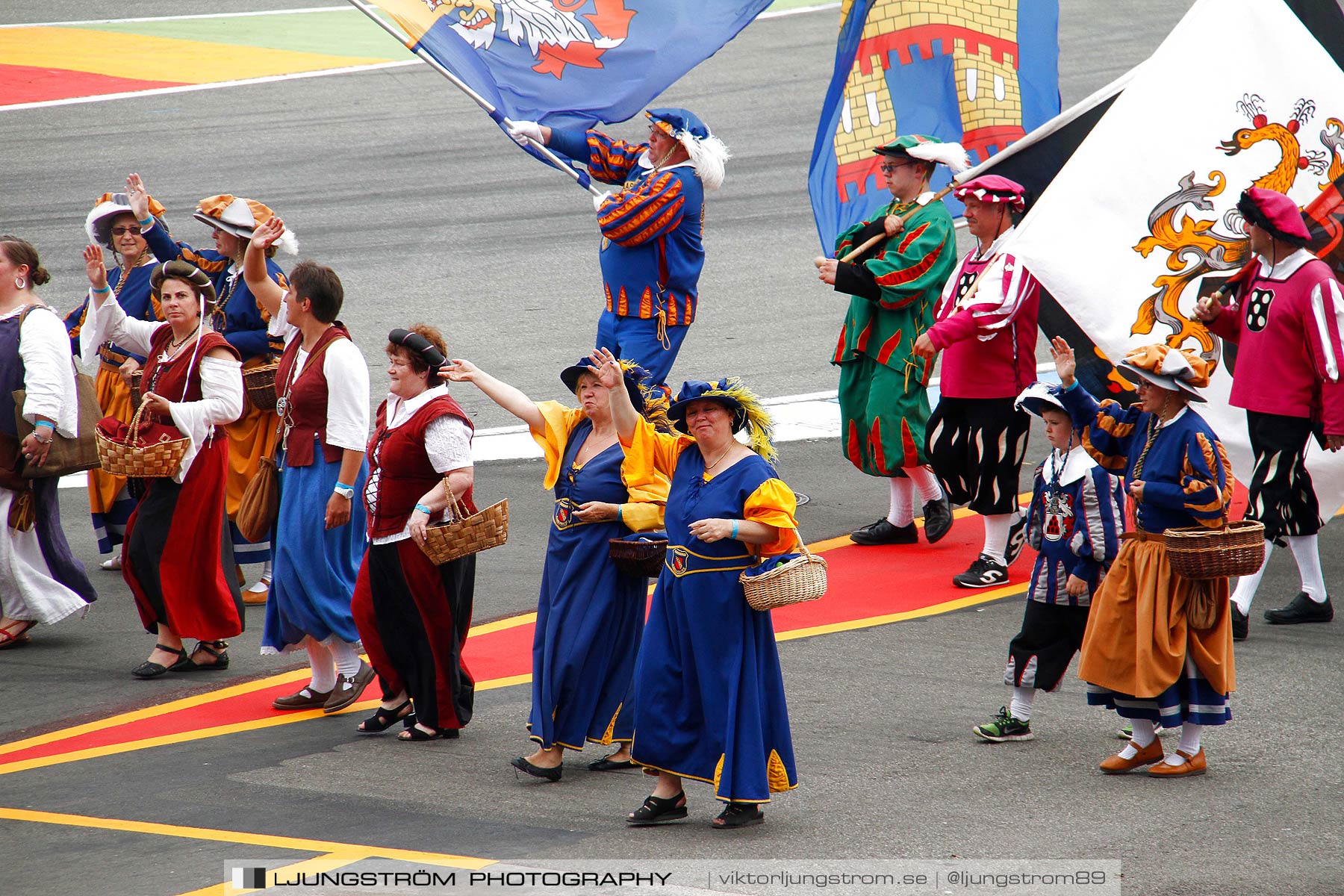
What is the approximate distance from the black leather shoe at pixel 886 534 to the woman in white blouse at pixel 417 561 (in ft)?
11.6

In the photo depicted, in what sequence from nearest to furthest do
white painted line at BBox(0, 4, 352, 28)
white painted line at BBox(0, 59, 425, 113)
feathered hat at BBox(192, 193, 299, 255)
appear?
feathered hat at BBox(192, 193, 299, 255), white painted line at BBox(0, 59, 425, 113), white painted line at BBox(0, 4, 352, 28)

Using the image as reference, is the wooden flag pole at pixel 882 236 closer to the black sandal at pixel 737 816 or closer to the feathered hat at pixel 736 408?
the feathered hat at pixel 736 408

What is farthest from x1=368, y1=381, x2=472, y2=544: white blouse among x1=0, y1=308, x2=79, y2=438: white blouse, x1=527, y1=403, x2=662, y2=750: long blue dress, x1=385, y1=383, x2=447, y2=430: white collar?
x1=0, y1=308, x2=79, y2=438: white blouse

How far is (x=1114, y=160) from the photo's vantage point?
7.89 meters

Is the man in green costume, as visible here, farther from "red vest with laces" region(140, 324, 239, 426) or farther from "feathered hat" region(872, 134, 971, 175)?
"red vest with laces" region(140, 324, 239, 426)

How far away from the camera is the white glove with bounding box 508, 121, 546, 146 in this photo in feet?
31.8

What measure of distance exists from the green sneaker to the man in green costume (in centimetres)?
287

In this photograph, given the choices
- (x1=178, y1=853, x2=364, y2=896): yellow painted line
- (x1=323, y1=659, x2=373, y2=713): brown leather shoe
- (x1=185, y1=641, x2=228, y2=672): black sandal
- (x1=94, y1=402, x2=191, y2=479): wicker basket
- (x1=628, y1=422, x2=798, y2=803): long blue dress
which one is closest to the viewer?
(x1=178, y1=853, x2=364, y2=896): yellow painted line

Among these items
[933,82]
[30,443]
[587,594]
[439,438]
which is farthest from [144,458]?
[933,82]

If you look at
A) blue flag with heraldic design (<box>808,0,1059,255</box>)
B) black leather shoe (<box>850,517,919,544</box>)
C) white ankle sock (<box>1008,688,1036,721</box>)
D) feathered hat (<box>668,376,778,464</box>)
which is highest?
blue flag with heraldic design (<box>808,0,1059,255</box>)

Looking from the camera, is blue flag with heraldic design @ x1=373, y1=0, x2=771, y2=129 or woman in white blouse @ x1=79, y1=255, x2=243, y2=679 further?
blue flag with heraldic design @ x1=373, y1=0, x2=771, y2=129

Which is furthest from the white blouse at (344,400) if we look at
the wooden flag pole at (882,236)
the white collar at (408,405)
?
the wooden flag pole at (882,236)

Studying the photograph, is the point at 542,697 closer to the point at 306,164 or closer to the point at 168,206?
the point at 168,206

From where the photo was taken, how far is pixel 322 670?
7.51 m
